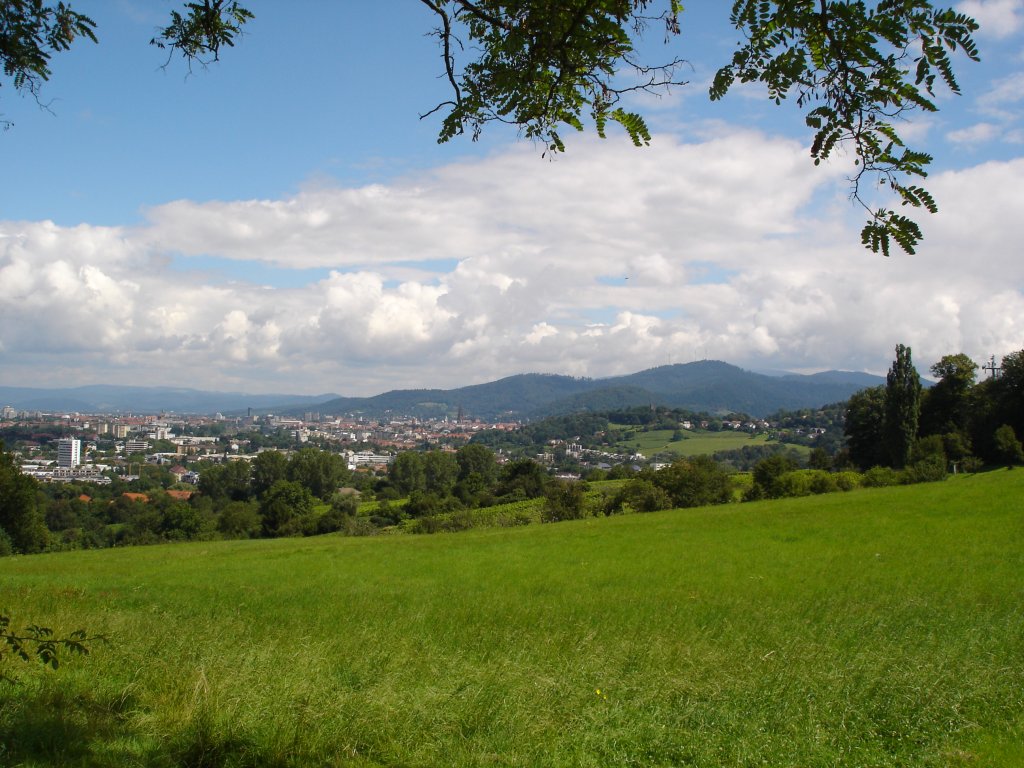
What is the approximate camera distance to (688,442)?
6048 inches

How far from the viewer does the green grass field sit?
19.3 ft

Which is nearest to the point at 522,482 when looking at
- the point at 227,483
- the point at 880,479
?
the point at 880,479

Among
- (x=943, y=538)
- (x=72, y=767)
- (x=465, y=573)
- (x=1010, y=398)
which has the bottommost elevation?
(x=465, y=573)

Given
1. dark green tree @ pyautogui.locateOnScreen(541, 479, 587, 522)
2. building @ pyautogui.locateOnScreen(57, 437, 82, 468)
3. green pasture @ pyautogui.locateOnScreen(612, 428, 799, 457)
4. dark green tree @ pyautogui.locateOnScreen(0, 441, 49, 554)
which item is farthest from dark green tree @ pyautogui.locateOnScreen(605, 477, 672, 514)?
building @ pyautogui.locateOnScreen(57, 437, 82, 468)

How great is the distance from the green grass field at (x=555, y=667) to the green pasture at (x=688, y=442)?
115 metres

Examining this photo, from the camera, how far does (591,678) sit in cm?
788

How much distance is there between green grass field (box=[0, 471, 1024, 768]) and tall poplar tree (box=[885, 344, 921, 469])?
35.8 m

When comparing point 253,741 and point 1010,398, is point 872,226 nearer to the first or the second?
point 253,741

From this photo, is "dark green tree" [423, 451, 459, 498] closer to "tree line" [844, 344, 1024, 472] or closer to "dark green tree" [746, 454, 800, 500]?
"tree line" [844, 344, 1024, 472]

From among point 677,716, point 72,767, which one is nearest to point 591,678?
point 677,716

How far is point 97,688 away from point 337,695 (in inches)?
101

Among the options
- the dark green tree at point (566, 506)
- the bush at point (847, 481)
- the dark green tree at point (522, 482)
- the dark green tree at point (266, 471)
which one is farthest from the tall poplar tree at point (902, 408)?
the dark green tree at point (266, 471)

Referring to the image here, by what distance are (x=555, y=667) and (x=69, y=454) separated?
155987 millimetres

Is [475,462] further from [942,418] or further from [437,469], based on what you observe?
[942,418]
